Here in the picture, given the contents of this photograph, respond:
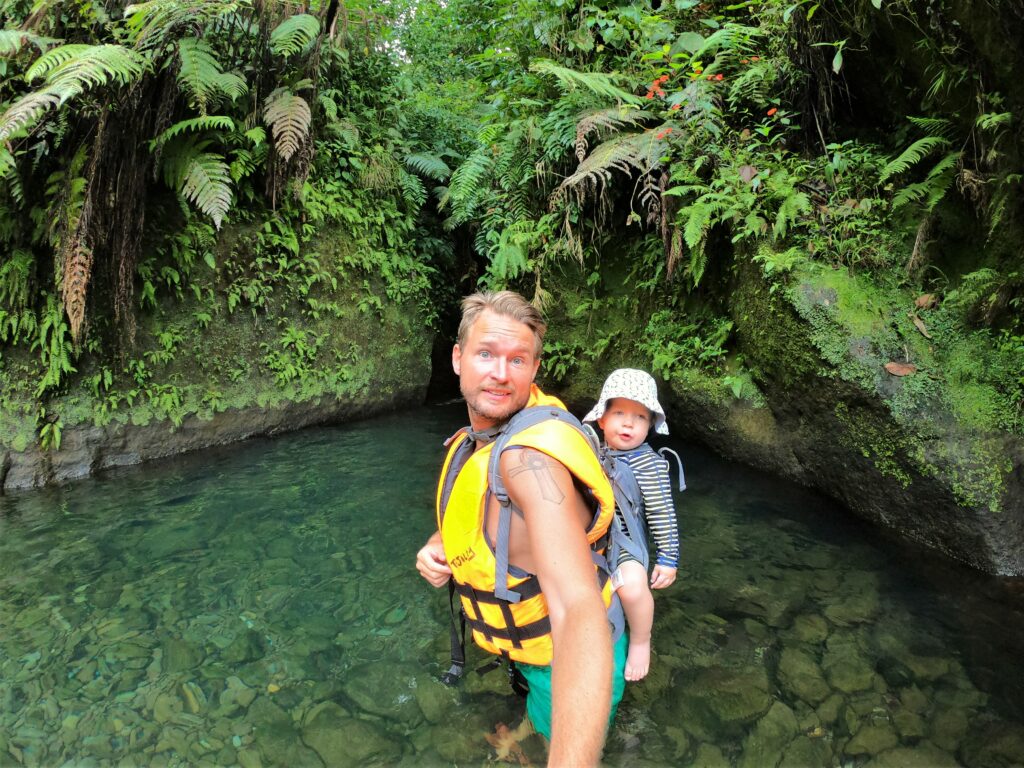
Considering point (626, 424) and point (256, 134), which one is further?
point (256, 134)

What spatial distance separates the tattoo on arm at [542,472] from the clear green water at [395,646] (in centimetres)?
168

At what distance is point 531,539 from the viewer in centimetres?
170

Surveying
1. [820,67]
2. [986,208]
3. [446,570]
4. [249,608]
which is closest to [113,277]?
[249,608]

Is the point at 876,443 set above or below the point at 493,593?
below

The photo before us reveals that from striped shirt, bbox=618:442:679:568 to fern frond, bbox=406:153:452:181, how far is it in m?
7.20

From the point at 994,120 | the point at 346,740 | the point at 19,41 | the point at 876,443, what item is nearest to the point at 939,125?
the point at 994,120

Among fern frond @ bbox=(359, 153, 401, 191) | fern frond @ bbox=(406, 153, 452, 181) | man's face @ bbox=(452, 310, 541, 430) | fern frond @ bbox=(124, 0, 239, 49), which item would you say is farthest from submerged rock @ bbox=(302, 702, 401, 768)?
fern frond @ bbox=(406, 153, 452, 181)

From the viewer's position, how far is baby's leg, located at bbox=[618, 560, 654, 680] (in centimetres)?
277

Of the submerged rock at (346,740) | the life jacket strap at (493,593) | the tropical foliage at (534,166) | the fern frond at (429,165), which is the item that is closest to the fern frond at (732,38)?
the tropical foliage at (534,166)

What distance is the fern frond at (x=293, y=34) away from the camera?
6.69 meters

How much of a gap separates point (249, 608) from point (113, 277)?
4.08m

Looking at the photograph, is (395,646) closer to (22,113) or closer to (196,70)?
(22,113)

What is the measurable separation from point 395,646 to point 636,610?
1.57 m

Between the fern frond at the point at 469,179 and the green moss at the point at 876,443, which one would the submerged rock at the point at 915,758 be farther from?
the fern frond at the point at 469,179
